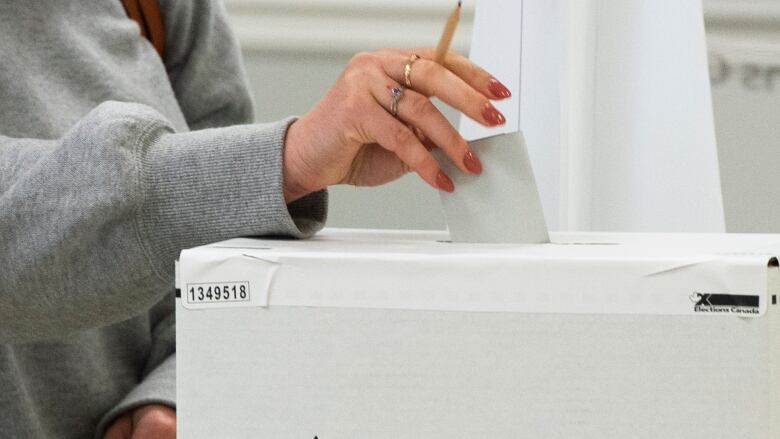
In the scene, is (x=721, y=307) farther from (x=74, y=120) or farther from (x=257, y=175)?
(x=74, y=120)

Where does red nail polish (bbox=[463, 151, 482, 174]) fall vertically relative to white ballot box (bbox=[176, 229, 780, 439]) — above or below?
above

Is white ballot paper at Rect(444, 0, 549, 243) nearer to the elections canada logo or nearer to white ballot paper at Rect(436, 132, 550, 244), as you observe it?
white ballot paper at Rect(436, 132, 550, 244)

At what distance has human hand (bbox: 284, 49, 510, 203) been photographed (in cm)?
47

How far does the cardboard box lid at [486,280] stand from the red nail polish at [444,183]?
76 millimetres

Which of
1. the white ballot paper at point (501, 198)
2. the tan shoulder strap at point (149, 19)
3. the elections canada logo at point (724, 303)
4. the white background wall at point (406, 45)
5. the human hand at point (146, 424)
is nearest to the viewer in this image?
the elections canada logo at point (724, 303)

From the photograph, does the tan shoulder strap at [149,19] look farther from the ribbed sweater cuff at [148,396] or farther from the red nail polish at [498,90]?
the red nail polish at [498,90]

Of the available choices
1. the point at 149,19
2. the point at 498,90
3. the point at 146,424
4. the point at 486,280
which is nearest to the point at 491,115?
the point at 498,90

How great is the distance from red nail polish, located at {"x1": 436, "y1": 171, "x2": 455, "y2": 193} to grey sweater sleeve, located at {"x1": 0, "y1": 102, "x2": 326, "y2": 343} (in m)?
0.08

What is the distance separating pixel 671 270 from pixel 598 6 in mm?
474

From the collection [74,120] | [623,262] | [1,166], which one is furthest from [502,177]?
[74,120]

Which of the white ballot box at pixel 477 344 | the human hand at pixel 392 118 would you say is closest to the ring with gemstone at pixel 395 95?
the human hand at pixel 392 118

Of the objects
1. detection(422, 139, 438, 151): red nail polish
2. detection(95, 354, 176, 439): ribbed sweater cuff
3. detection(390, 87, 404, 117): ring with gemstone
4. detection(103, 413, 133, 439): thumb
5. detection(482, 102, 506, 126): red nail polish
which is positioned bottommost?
detection(103, 413, 133, 439): thumb

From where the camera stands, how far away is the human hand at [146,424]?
26.2 inches

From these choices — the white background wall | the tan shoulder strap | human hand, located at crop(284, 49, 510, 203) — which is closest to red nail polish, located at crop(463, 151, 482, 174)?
human hand, located at crop(284, 49, 510, 203)
